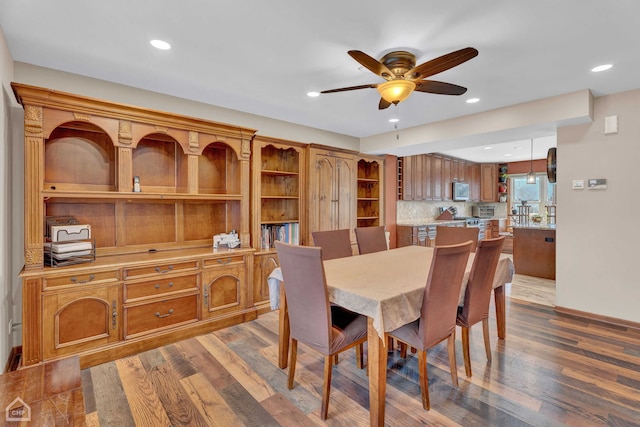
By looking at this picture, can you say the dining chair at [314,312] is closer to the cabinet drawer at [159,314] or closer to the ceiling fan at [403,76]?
the ceiling fan at [403,76]

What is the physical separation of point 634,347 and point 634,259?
3.11 feet

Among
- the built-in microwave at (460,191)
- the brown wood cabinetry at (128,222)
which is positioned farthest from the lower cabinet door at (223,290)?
the built-in microwave at (460,191)

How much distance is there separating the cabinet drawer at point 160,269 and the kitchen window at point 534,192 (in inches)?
333

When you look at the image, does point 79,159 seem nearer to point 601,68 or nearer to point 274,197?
point 274,197

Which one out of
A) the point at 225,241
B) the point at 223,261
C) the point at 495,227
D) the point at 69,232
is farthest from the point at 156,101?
the point at 495,227

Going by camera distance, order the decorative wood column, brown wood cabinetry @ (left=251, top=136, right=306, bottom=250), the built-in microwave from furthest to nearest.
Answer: the built-in microwave
brown wood cabinetry @ (left=251, top=136, right=306, bottom=250)
the decorative wood column

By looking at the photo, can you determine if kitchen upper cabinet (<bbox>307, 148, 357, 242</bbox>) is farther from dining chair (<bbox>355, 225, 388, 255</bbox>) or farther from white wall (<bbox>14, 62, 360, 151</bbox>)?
dining chair (<bbox>355, 225, 388, 255</bbox>)

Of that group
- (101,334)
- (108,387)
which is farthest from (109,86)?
(108,387)

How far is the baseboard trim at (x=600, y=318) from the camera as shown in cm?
315

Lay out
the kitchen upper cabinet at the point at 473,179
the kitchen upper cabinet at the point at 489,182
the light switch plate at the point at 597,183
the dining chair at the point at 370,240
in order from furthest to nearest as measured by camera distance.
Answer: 1. the kitchen upper cabinet at the point at 489,182
2. the kitchen upper cabinet at the point at 473,179
3. the dining chair at the point at 370,240
4. the light switch plate at the point at 597,183

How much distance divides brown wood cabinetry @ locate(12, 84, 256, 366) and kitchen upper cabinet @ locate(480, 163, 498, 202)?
7317 mm

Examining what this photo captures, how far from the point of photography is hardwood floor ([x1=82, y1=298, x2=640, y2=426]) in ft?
6.09

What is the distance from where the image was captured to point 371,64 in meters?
1.99

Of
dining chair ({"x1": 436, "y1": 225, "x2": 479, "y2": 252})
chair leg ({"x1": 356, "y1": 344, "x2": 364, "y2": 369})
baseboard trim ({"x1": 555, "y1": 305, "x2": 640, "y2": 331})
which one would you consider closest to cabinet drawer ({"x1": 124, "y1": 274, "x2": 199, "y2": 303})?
chair leg ({"x1": 356, "y1": 344, "x2": 364, "y2": 369})
